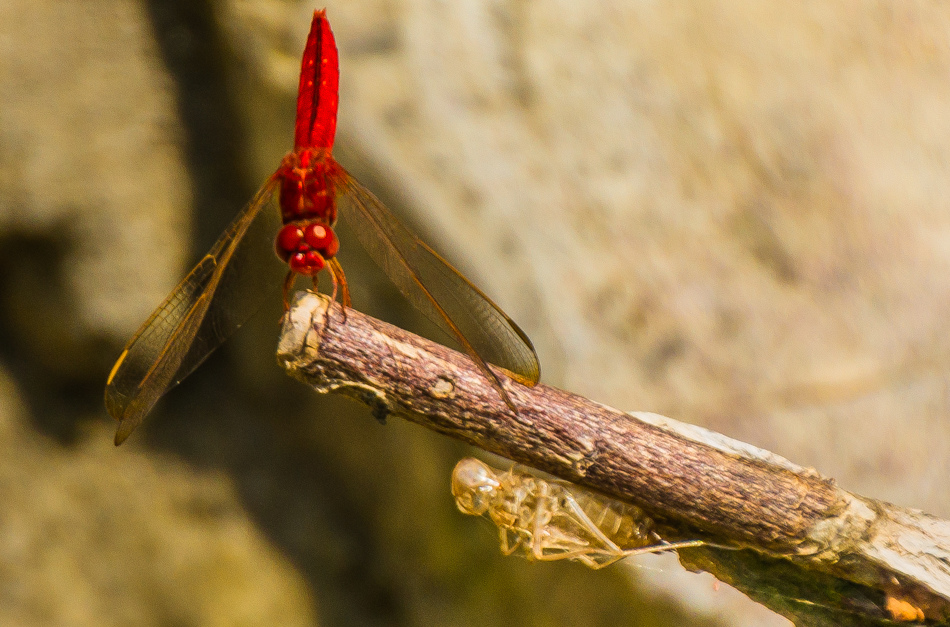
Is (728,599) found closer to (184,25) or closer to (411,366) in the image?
(411,366)

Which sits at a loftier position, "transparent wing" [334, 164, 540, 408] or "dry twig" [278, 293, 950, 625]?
"transparent wing" [334, 164, 540, 408]

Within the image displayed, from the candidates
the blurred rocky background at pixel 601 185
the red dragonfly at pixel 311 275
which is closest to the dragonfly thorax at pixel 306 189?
the red dragonfly at pixel 311 275

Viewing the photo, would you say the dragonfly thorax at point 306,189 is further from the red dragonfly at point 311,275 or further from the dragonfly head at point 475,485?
the dragonfly head at point 475,485

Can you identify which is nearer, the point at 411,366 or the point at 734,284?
the point at 411,366

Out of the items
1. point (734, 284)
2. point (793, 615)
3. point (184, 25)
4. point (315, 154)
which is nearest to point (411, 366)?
point (315, 154)

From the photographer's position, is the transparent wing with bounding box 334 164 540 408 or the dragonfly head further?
the dragonfly head

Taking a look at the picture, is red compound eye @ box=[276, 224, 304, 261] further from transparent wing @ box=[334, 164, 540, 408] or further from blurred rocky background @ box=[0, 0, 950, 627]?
blurred rocky background @ box=[0, 0, 950, 627]

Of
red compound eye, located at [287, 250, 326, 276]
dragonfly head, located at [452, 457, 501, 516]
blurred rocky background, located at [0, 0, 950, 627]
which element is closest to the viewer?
red compound eye, located at [287, 250, 326, 276]

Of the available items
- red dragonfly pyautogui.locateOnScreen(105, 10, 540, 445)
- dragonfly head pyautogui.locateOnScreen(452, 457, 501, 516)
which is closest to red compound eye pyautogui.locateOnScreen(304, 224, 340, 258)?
red dragonfly pyautogui.locateOnScreen(105, 10, 540, 445)
